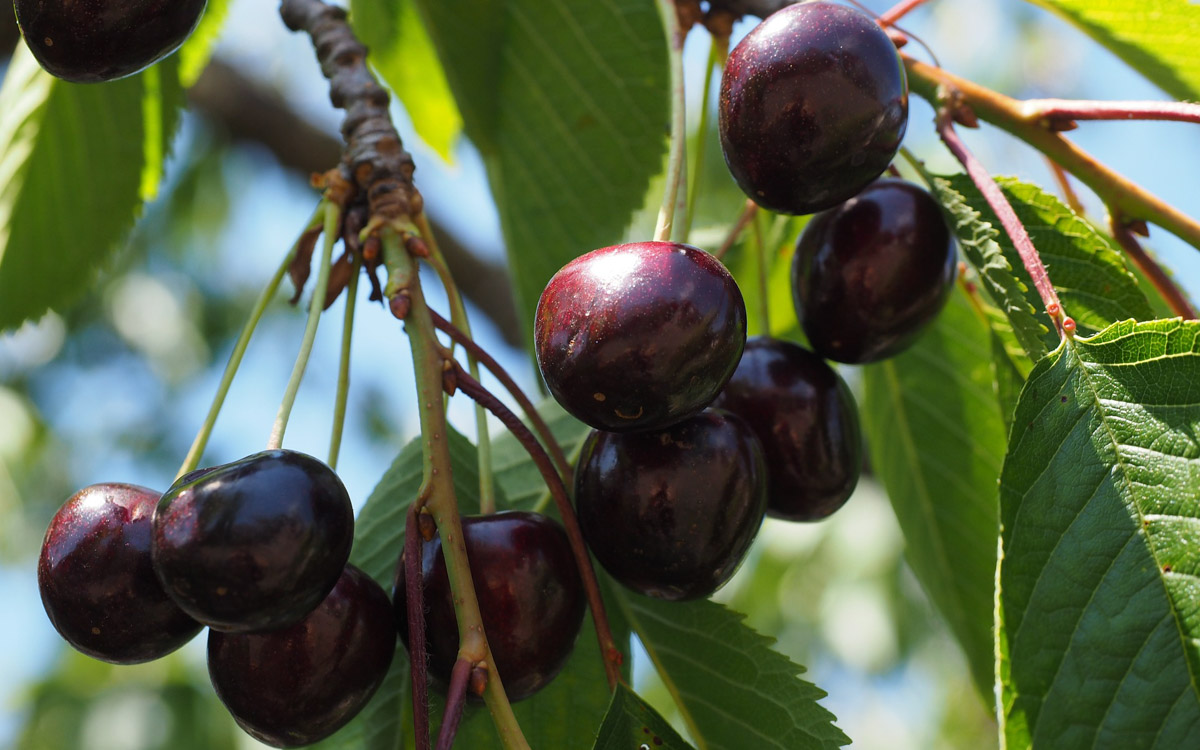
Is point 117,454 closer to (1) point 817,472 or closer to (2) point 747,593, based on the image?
(2) point 747,593

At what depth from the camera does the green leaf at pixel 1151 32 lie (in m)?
1.38

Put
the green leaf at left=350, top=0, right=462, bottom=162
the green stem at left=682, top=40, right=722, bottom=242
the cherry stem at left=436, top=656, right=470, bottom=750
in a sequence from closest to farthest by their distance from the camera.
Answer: the cherry stem at left=436, top=656, right=470, bottom=750
the green stem at left=682, top=40, right=722, bottom=242
the green leaf at left=350, top=0, right=462, bottom=162

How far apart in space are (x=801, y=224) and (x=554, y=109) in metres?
0.46

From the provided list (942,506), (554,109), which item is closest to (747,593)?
(942,506)

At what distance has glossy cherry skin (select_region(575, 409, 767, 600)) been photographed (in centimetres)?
104

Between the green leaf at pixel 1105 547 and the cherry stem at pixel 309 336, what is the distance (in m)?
0.73

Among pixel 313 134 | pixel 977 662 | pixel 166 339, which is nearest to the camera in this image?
pixel 977 662

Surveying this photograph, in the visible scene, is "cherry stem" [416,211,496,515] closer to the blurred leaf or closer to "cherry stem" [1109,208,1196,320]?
the blurred leaf

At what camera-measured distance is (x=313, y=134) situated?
11.2 feet

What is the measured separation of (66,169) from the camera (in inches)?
66.9

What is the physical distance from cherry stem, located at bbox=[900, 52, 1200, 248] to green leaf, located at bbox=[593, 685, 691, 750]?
2.71 feet

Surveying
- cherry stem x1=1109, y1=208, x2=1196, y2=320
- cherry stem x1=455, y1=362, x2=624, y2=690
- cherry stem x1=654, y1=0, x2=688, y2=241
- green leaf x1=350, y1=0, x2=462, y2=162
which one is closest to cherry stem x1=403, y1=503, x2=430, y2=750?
cherry stem x1=455, y1=362, x2=624, y2=690

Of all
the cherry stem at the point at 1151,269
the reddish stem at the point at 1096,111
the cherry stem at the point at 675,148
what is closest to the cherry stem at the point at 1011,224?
the reddish stem at the point at 1096,111

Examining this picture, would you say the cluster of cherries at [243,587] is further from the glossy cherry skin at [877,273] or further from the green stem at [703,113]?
the green stem at [703,113]
